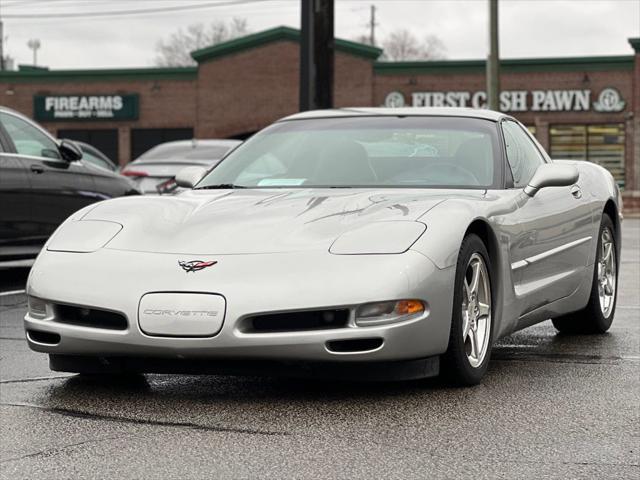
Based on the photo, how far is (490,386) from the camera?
5738mm

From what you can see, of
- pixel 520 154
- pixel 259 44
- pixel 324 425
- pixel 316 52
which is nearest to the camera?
pixel 324 425

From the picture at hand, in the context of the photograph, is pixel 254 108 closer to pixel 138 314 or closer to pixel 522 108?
pixel 522 108

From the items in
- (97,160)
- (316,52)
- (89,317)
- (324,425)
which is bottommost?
(324,425)

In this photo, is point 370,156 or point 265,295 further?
point 370,156

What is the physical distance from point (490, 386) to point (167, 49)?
338 feet

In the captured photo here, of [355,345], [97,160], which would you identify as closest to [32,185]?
[355,345]

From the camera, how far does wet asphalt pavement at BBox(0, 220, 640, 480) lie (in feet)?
13.8

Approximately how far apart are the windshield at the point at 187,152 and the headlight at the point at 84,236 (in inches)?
383

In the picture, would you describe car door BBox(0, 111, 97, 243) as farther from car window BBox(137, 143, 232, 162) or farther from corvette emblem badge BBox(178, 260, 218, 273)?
corvette emblem badge BBox(178, 260, 218, 273)

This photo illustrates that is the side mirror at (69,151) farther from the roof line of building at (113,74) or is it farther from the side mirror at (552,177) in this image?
the roof line of building at (113,74)

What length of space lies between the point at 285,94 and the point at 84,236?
140 feet

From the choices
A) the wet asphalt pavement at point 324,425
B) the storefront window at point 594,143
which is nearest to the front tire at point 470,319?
the wet asphalt pavement at point 324,425

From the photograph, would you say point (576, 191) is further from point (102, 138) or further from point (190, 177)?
point (102, 138)

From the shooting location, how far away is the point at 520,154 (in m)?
7.04
